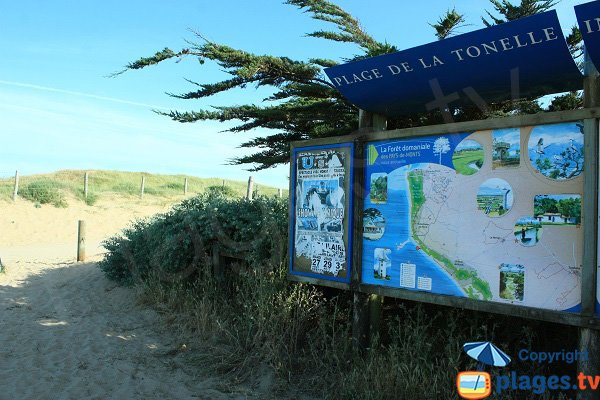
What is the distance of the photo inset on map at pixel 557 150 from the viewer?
3479 millimetres

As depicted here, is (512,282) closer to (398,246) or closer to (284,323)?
(398,246)

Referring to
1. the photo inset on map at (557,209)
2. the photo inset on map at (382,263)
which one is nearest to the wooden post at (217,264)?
the photo inset on map at (382,263)

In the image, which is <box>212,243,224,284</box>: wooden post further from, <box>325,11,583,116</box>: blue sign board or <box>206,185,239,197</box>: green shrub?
<box>325,11,583,116</box>: blue sign board

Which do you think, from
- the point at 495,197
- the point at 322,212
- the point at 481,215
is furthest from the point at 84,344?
the point at 495,197

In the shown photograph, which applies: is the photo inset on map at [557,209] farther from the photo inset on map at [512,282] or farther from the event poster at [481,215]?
the photo inset on map at [512,282]

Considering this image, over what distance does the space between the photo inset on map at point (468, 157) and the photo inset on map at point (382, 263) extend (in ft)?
3.28

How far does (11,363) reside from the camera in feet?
18.4

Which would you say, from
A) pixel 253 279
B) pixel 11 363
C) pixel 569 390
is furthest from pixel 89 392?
pixel 569 390

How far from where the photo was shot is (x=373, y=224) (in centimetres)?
466

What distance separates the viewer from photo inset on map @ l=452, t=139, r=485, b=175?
3.92 metres

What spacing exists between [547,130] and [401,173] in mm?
1255

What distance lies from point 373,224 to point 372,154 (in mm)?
662

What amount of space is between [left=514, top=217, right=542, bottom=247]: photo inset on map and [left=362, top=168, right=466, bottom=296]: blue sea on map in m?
0.69

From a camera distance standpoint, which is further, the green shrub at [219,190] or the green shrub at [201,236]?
the green shrub at [219,190]
